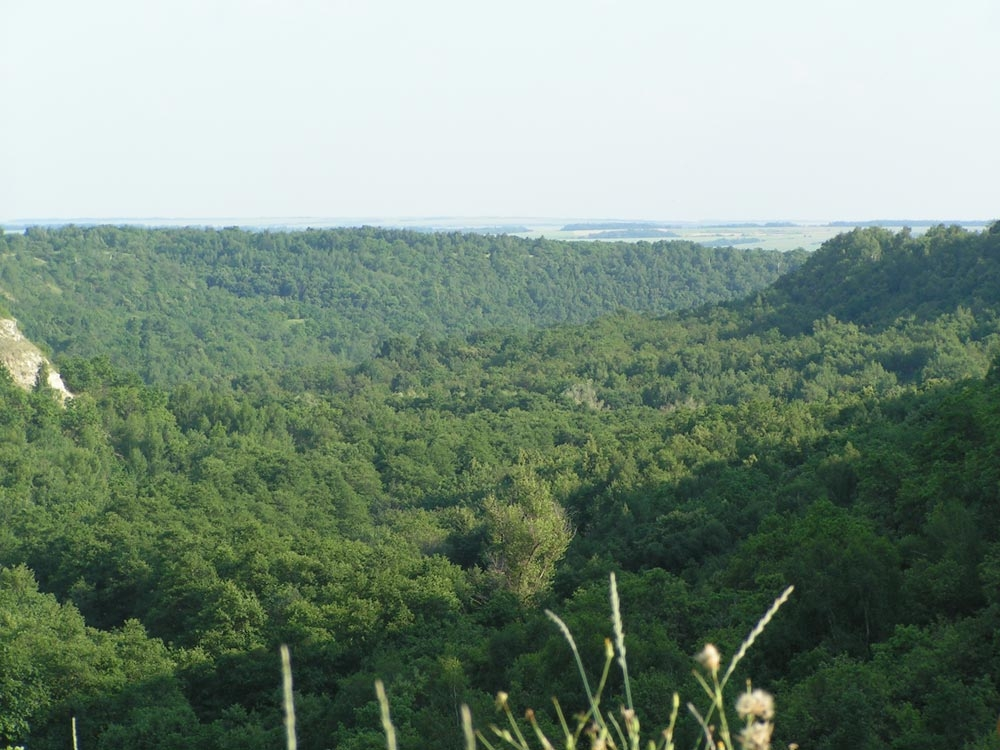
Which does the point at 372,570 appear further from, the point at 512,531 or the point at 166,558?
the point at 166,558

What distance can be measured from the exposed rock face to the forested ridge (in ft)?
8.29

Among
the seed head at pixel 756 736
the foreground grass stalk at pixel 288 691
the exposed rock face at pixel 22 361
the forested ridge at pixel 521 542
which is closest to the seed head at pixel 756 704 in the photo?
the seed head at pixel 756 736

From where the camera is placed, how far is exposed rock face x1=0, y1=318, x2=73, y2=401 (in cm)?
8112

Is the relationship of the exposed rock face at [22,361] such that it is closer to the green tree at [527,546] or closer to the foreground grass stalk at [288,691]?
the green tree at [527,546]

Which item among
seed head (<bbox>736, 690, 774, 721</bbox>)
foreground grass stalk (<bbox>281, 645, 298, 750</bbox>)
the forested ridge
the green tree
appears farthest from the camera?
the green tree

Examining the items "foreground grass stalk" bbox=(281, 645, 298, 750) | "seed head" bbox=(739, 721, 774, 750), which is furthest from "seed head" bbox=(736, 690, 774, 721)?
"foreground grass stalk" bbox=(281, 645, 298, 750)

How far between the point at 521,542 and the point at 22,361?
5717 centimetres

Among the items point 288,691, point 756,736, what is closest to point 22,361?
point 288,691

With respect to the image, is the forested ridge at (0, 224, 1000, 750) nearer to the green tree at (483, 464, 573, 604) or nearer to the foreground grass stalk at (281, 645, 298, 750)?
the green tree at (483, 464, 573, 604)

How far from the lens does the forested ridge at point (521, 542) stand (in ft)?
74.2

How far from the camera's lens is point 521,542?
36.3 m

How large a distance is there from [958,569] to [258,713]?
17.2 metres

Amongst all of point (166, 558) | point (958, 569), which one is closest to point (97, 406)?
point (166, 558)

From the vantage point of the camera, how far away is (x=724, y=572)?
31.0 metres
